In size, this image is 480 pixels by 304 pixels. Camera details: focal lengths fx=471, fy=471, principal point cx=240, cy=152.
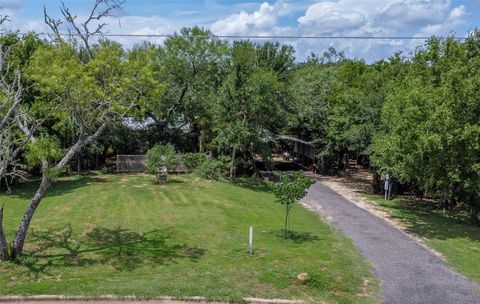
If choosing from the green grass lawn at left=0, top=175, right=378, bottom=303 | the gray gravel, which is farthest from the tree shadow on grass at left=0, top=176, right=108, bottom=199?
the gray gravel

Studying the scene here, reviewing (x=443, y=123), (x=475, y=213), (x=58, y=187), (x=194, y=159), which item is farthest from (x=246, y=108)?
(x=475, y=213)

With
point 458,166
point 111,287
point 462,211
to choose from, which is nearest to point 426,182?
point 458,166

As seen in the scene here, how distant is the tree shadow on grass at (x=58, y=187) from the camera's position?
24441 millimetres

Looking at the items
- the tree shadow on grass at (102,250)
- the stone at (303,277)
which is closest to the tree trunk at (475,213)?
the stone at (303,277)

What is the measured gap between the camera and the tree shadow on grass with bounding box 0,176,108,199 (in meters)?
24.4

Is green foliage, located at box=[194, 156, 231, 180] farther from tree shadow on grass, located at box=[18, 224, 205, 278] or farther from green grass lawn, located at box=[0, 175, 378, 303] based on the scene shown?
tree shadow on grass, located at box=[18, 224, 205, 278]

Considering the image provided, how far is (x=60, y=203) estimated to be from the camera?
70.6 ft

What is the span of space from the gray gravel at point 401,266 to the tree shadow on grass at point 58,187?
44.6 ft

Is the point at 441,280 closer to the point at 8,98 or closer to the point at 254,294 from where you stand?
the point at 254,294

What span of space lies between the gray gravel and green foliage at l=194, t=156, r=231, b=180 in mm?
8890

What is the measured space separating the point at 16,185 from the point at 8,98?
16.6m

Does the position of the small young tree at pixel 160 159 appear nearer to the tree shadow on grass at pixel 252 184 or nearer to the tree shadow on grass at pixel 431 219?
the tree shadow on grass at pixel 252 184

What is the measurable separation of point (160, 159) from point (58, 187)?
5.90m

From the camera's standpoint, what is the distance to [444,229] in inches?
849
